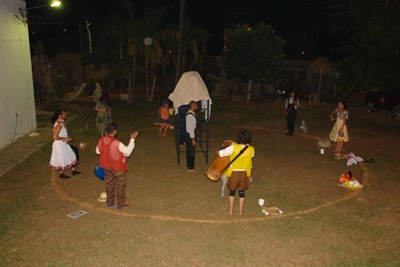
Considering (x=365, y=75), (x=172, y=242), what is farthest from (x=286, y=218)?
(x=365, y=75)

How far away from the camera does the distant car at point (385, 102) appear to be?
18703mm

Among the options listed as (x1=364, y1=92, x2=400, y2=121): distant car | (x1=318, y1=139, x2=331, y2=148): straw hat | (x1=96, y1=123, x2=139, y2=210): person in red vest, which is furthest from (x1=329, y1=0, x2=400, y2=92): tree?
(x1=96, y1=123, x2=139, y2=210): person in red vest

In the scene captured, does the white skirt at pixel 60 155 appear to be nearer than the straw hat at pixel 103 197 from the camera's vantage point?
No

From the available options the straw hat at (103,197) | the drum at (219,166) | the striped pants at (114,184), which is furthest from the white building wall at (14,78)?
the drum at (219,166)

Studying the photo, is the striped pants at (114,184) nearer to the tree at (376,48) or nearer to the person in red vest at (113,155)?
the person in red vest at (113,155)

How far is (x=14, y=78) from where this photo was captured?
13.5m

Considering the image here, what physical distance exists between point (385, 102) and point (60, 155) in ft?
59.1

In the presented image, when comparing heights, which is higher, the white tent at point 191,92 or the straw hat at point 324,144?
the white tent at point 191,92

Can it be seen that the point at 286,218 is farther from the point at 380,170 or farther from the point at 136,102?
the point at 136,102

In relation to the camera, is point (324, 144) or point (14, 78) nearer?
point (324, 144)

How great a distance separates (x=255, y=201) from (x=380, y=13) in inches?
798

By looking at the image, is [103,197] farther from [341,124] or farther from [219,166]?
[341,124]

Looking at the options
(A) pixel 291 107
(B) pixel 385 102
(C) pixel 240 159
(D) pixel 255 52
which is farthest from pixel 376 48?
(C) pixel 240 159

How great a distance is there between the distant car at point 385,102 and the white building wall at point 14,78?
18390 millimetres
